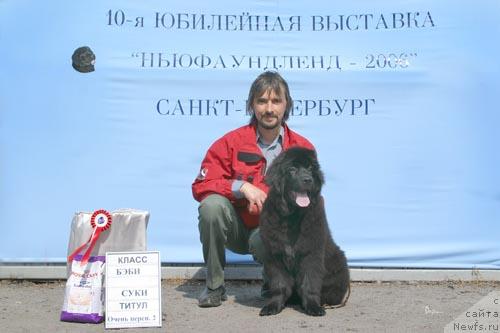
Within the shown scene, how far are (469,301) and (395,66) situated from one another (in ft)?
6.01

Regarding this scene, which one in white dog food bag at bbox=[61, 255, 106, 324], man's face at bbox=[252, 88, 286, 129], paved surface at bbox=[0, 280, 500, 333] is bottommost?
paved surface at bbox=[0, 280, 500, 333]

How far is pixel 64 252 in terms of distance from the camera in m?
5.03

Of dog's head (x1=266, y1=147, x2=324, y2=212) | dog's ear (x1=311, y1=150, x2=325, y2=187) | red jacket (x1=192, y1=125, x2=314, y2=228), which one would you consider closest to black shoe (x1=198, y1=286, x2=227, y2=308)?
red jacket (x1=192, y1=125, x2=314, y2=228)

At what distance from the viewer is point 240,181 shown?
13.8 feet

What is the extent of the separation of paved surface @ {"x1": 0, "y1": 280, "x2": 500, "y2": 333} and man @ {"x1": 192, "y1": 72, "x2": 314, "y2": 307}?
10.2 inches

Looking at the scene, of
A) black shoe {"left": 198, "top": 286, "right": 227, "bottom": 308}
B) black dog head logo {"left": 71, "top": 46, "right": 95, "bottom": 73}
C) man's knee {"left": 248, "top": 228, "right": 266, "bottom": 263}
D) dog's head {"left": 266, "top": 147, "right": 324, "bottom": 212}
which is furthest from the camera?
black dog head logo {"left": 71, "top": 46, "right": 95, "bottom": 73}

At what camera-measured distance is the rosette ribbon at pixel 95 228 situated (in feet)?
12.4

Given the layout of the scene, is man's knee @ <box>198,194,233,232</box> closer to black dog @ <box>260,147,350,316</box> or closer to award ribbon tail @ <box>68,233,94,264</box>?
black dog @ <box>260,147,350,316</box>

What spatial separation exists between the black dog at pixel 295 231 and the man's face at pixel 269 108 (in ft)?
1.56

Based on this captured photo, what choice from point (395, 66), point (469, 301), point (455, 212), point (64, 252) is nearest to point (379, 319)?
point (469, 301)

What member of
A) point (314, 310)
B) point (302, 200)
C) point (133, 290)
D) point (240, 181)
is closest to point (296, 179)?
point (302, 200)

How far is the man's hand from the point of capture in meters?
4.08

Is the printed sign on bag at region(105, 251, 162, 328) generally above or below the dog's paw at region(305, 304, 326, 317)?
above

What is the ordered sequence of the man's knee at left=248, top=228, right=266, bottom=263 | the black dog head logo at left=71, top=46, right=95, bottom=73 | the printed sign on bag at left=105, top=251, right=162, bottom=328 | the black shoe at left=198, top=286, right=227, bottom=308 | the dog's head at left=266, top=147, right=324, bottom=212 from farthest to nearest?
the black dog head logo at left=71, top=46, right=95, bottom=73
the black shoe at left=198, top=286, right=227, bottom=308
the man's knee at left=248, top=228, right=266, bottom=263
the dog's head at left=266, top=147, right=324, bottom=212
the printed sign on bag at left=105, top=251, right=162, bottom=328
